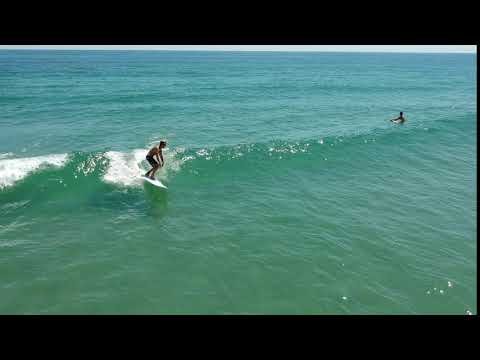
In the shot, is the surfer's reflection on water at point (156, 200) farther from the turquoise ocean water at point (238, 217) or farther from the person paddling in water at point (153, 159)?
the person paddling in water at point (153, 159)

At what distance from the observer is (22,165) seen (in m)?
19.3

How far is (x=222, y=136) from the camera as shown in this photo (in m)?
27.0

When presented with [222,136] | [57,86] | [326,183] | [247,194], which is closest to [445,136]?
[326,183]

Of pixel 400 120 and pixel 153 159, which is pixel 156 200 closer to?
pixel 153 159

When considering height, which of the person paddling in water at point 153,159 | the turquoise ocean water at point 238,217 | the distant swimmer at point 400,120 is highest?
the distant swimmer at point 400,120

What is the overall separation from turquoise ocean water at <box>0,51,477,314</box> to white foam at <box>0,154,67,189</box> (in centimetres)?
10

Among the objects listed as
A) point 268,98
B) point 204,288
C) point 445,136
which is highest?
point 268,98

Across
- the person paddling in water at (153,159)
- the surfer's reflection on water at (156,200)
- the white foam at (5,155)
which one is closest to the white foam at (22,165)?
the white foam at (5,155)

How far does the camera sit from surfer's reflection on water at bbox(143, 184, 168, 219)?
610 inches

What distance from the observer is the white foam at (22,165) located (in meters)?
17.6

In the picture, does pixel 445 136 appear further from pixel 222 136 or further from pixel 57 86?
pixel 57 86

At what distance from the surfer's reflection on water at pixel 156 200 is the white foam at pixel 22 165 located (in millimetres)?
6676
